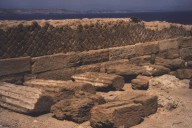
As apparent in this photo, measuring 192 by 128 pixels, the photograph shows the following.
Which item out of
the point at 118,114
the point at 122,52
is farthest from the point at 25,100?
the point at 122,52

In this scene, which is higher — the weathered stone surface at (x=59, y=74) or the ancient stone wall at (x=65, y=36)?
the ancient stone wall at (x=65, y=36)

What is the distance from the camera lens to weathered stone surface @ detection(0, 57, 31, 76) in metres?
9.74

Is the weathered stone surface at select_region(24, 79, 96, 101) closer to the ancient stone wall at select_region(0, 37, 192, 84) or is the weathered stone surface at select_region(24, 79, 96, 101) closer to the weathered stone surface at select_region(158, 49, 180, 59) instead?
the ancient stone wall at select_region(0, 37, 192, 84)

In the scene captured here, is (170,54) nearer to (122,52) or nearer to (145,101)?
(122,52)

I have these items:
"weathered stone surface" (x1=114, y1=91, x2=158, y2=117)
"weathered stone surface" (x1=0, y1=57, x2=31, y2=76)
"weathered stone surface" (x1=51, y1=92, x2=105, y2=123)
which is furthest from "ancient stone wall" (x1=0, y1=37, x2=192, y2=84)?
"weathered stone surface" (x1=114, y1=91, x2=158, y2=117)

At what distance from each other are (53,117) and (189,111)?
3.41 metres

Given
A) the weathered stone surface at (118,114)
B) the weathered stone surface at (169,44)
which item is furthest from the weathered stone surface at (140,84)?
the weathered stone surface at (169,44)

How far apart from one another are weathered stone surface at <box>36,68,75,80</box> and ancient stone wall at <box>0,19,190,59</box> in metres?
0.62

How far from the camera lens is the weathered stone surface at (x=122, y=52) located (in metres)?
12.9

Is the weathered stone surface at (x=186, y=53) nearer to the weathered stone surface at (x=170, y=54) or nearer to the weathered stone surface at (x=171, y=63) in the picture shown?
the weathered stone surface at (x=170, y=54)

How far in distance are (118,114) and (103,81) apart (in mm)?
→ 3165

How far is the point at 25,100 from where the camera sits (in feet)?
26.7

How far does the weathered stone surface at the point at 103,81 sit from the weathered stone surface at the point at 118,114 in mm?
2194

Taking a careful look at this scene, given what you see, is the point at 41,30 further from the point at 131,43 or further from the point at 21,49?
the point at 131,43
